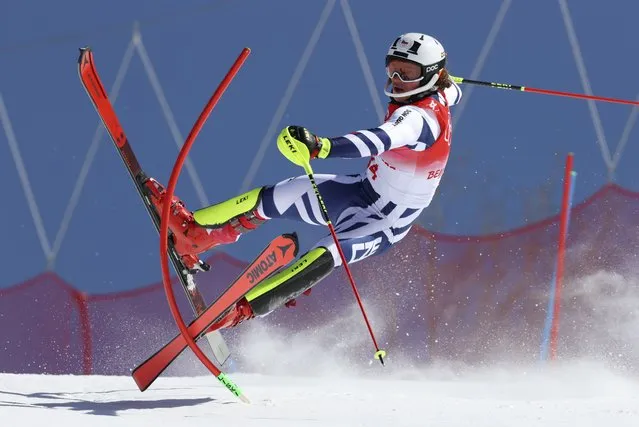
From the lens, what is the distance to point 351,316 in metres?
6.17

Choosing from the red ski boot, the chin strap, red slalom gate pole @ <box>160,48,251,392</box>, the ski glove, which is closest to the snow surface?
red slalom gate pole @ <box>160,48,251,392</box>

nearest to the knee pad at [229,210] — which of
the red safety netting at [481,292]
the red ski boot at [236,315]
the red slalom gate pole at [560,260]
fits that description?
the red ski boot at [236,315]

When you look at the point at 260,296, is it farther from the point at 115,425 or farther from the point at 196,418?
the point at 115,425

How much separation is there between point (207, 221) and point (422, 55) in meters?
1.13

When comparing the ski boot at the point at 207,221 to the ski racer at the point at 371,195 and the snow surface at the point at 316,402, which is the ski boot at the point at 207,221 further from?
the snow surface at the point at 316,402

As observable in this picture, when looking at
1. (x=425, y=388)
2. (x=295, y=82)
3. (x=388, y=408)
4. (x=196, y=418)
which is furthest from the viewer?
(x=295, y=82)

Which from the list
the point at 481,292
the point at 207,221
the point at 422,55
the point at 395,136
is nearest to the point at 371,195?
the point at 395,136

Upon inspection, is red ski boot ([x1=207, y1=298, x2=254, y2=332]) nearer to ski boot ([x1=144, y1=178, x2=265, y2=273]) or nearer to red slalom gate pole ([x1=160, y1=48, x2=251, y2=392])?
red slalom gate pole ([x1=160, y1=48, x2=251, y2=392])

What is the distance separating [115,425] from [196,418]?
1.18 ft

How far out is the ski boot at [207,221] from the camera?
458 centimetres

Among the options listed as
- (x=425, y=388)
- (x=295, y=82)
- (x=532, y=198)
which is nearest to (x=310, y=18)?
(x=295, y=82)

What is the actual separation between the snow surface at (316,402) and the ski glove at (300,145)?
3.04 feet

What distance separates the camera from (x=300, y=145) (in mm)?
3838

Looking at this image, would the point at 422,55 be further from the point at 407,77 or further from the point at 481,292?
the point at 481,292
